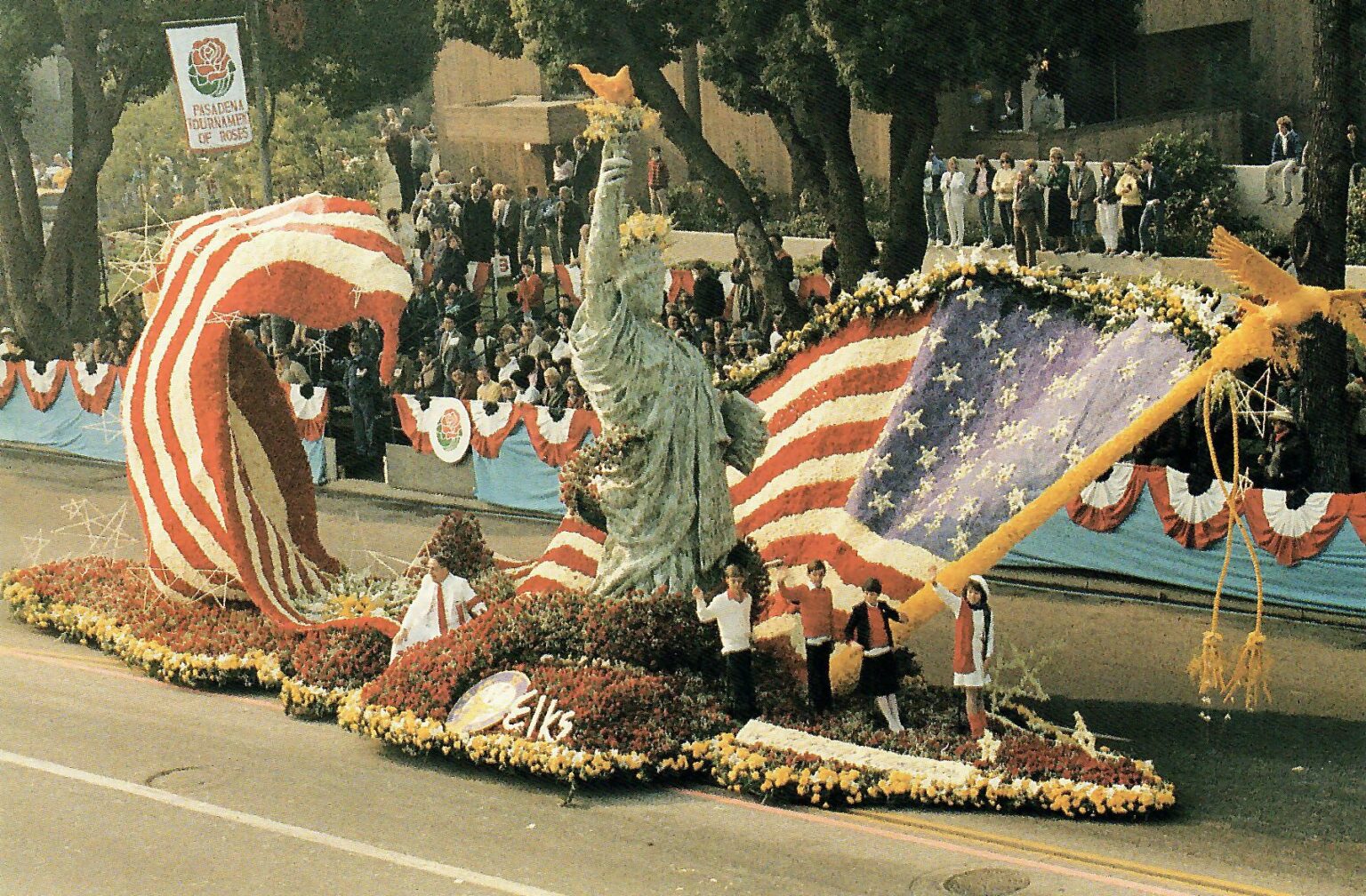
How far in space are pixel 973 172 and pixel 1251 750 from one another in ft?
55.5

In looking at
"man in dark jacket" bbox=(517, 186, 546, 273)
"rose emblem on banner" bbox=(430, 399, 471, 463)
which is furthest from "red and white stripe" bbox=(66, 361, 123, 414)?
"man in dark jacket" bbox=(517, 186, 546, 273)

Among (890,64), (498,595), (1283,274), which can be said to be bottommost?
(498,595)

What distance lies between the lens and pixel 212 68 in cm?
3031

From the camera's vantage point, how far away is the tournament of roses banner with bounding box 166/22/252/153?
30.1 metres

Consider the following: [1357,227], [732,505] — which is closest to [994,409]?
[732,505]

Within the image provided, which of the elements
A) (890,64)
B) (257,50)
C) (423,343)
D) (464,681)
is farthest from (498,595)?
(257,50)

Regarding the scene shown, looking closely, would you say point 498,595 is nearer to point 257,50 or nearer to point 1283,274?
point 1283,274

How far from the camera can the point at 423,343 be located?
32.4 m

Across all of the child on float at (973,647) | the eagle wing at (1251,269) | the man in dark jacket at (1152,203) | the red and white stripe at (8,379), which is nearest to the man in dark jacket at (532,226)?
the red and white stripe at (8,379)

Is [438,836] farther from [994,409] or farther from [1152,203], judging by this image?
[1152,203]

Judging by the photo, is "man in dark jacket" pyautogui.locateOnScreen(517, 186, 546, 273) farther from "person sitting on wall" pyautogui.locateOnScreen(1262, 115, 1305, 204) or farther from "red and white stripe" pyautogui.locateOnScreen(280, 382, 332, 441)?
"person sitting on wall" pyautogui.locateOnScreen(1262, 115, 1305, 204)

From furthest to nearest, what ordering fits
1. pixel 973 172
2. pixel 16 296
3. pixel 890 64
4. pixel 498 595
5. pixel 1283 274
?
pixel 16 296, pixel 973 172, pixel 890 64, pixel 498 595, pixel 1283 274

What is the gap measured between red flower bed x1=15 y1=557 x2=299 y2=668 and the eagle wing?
9.88 m

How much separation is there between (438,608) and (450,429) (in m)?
9.46
